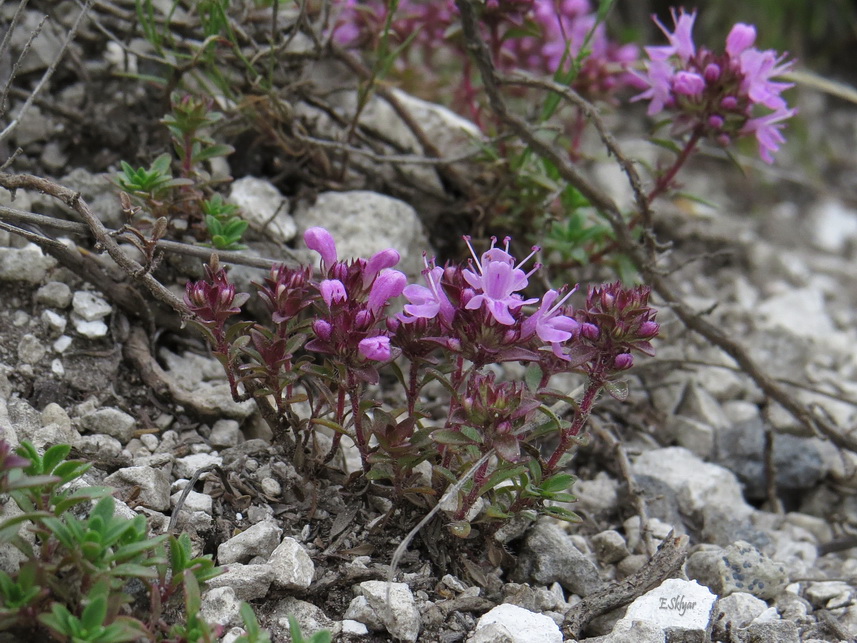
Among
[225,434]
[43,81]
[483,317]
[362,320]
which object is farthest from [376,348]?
[43,81]

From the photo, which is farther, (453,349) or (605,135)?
(605,135)

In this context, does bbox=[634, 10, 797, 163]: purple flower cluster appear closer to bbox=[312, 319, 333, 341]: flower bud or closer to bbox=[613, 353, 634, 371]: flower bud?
bbox=[613, 353, 634, 371]: flower bud

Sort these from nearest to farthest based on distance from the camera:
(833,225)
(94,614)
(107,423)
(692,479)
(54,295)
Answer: (94,614) < (107,423) < (54,295) < (692,479) < (833,225)

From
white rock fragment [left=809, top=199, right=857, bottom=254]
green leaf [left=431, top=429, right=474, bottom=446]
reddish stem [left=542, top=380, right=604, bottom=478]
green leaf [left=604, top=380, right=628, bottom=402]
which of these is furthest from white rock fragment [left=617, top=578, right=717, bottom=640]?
white rock fragment [left=809, top=199, right=857, bottom=254]

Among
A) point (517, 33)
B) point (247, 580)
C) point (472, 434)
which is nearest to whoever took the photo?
point (247, 580)

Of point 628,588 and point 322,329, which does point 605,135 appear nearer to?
point 322,329

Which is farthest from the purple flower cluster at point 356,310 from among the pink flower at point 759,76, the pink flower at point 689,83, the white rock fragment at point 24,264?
the pink flower at point 759,76

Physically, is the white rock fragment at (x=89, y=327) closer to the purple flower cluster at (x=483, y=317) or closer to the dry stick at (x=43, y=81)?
the dry stick at (x=43, y=81)
